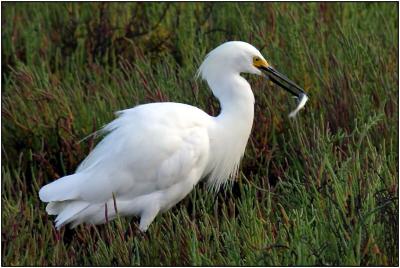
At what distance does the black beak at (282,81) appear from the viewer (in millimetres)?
3768

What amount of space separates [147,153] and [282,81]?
65 cm

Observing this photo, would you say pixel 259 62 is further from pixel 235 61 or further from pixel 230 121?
pixel 230 121

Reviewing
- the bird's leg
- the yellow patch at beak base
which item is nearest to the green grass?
the bird's leg

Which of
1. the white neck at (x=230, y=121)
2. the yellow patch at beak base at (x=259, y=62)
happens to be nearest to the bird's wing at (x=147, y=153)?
the white neck at (x=230, y=121)

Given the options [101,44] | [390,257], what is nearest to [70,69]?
[101,44]

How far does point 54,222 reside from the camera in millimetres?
3711

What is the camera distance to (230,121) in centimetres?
376

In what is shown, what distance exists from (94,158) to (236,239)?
916mm

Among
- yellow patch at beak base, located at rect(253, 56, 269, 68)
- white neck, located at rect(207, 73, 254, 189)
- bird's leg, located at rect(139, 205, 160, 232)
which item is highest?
yellow patch at beak base, located at rect(253, 56, 269, 68)

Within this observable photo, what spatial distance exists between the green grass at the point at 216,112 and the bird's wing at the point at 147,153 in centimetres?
14

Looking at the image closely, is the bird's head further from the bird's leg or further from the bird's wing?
the bird's leg

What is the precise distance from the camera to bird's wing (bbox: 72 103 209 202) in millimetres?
3572

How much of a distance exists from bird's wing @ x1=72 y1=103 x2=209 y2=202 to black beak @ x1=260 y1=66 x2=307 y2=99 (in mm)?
353

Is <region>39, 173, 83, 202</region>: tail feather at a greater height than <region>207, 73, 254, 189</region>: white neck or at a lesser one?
lesser
